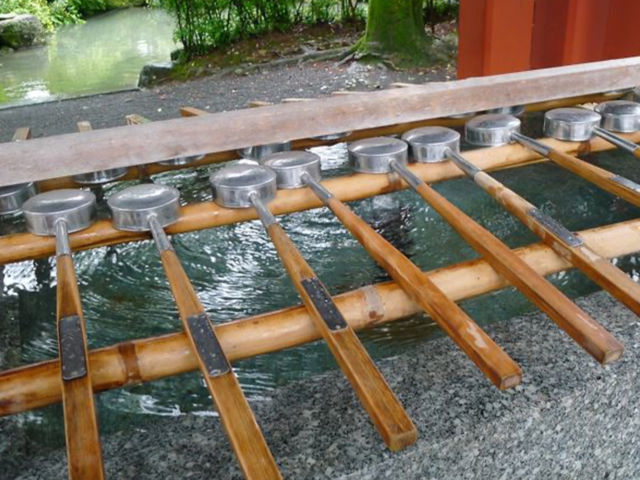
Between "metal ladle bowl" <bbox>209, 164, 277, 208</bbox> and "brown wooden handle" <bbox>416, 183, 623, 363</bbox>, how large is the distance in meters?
0.54

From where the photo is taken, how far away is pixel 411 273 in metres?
1.53

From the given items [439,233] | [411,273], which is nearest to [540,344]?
[411,273]

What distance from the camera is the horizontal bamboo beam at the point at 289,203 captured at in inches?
75.1

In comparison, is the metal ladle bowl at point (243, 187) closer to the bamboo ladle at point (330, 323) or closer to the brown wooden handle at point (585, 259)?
the bamboo ladle at point (330, 323)

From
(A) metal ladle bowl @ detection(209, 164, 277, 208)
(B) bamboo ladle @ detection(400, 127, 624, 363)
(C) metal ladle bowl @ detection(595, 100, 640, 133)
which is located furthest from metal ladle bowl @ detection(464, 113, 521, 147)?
Result: (A) metal ladle bowl @ detection(209, 164, 277, 208)

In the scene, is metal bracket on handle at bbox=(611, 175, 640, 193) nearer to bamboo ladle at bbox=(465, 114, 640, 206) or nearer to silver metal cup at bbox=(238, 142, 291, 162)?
bamboo ladle at bbox=(465, 114, 640, 206)

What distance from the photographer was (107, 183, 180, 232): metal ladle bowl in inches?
75.2

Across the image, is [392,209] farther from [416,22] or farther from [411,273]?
[416,22]

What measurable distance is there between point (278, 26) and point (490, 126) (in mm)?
12011

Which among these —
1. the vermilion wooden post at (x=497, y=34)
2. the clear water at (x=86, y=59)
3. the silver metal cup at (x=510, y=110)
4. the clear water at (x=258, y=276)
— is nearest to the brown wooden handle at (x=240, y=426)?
the clear water at (x=258, y=276)

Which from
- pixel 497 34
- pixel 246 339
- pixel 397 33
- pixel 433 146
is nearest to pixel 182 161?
pixel 433 146

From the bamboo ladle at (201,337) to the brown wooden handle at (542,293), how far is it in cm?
65

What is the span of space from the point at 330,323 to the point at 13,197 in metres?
1.31

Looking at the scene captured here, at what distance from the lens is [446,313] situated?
4.48ft
